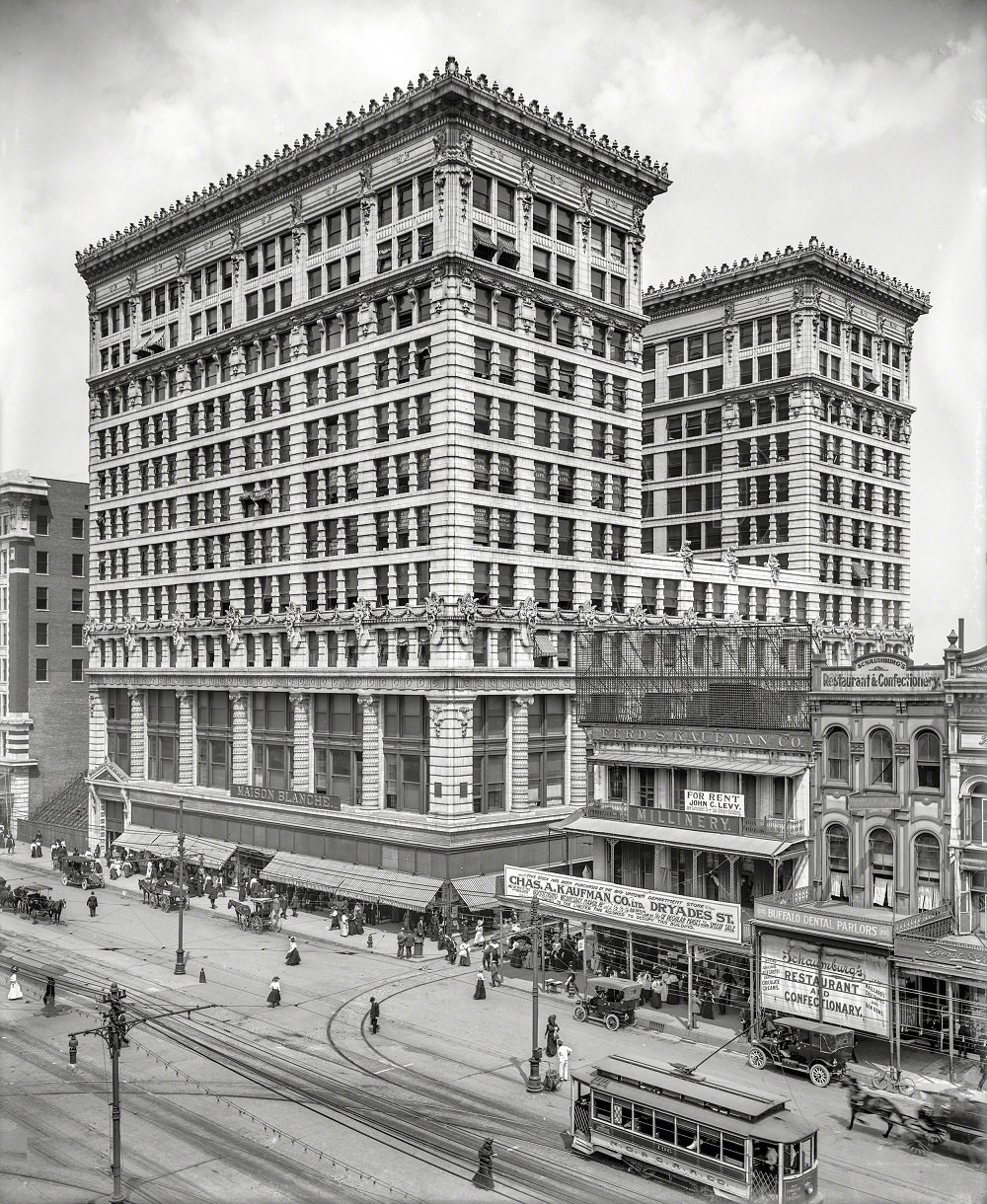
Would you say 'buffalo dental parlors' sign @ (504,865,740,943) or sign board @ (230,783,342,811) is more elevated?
sign board @ (230,783,342,811)

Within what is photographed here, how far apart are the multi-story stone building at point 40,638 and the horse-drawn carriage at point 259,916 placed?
3582 centimetres

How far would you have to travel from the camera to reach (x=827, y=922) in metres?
35.8

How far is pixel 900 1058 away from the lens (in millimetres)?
36219

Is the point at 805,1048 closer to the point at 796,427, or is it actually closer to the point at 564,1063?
the point at 564,1063

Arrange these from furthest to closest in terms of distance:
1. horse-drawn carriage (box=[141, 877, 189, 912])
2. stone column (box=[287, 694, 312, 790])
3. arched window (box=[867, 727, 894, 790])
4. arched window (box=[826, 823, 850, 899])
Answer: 1. stone column (box=[287, 694, 312, 790])
2. horse-drawn carriage (box=[141, 877, 189, 912])
3. arched window (box=[826, 823, 850, 899])
4. arched window (box=[867, 727, 894, 790])

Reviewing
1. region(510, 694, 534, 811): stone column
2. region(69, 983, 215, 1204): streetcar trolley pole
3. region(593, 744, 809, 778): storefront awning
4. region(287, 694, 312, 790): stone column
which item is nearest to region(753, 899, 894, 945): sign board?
region(593, 744, 809, 778): storefront awning

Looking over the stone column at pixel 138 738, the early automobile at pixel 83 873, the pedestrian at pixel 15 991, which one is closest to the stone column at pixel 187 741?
the stone column at pixel 138 738

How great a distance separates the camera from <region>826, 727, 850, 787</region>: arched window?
39.8 metres

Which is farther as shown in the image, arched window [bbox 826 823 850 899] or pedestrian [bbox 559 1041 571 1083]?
arched window [bbox 826 823 850 899]

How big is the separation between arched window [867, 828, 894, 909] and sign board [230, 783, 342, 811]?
29909mm

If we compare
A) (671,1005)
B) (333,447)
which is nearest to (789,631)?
(671,1005)

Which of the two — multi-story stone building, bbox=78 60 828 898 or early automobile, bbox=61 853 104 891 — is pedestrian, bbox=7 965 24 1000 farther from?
early automobile, bbox=61 853 104 891

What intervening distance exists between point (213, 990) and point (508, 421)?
2981cm

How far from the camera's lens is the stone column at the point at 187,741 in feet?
236
